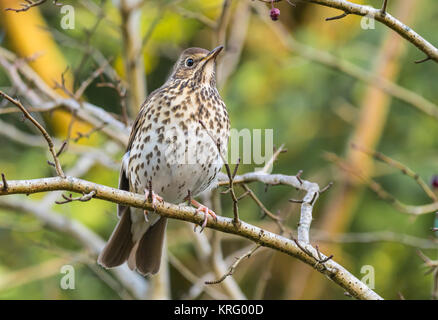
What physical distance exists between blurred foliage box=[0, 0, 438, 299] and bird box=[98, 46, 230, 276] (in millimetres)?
1949

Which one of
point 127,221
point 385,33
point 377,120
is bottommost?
point 127,221

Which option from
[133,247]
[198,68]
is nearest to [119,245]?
[133,247]

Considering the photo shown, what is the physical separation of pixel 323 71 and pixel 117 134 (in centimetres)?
335

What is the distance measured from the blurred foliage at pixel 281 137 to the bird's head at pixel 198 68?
195cm

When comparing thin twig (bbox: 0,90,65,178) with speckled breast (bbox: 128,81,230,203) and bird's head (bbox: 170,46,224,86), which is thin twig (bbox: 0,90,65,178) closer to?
speckled breast (bbox: 128,81,230,203)

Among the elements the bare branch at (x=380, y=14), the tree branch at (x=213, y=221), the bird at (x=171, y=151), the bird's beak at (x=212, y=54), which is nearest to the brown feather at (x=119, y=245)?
the bird at (x=171, y=151)

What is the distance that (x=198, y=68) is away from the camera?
5.04m

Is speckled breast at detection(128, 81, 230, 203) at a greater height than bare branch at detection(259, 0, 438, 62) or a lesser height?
lesser

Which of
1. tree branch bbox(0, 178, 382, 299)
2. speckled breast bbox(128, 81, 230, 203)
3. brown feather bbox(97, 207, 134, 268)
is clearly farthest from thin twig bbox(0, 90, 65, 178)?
brown feather bbox(97, 207, 134, 268)

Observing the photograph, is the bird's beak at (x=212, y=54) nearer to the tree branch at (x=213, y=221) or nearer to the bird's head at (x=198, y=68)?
the bird's head at (x=198, y=68)

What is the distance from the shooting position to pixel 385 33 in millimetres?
8773

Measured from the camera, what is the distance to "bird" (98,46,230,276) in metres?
4.45
